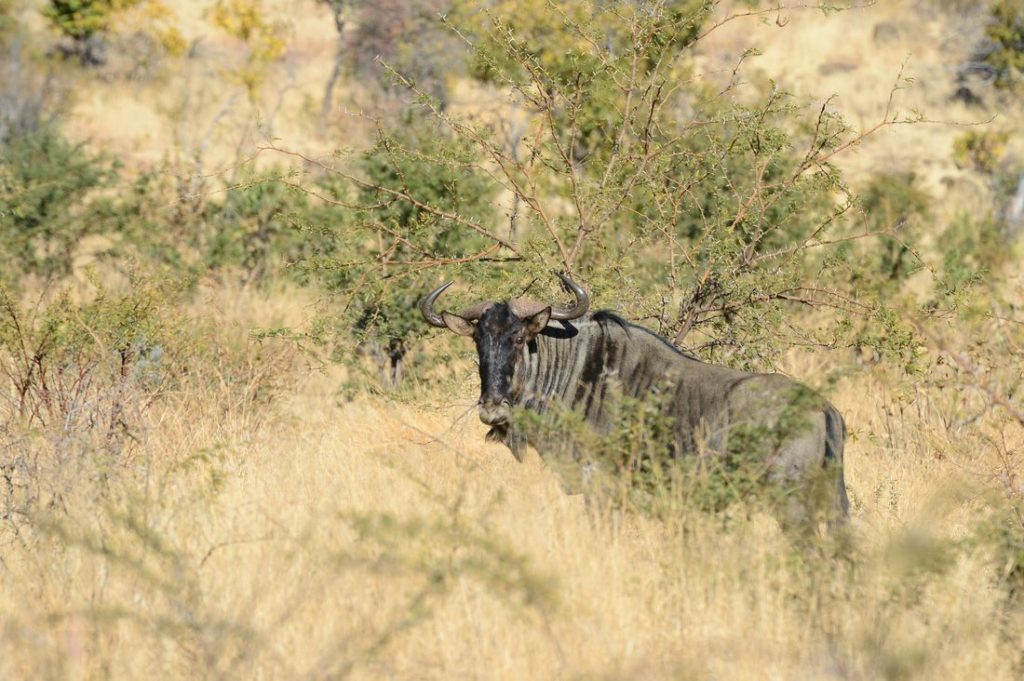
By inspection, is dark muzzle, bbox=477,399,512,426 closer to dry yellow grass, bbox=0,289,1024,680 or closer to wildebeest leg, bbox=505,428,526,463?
wildebeest leg, bbox=505,428,526,463

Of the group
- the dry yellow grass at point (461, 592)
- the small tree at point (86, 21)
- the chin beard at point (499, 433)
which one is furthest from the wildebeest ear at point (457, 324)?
the small tree at point (86, 21)

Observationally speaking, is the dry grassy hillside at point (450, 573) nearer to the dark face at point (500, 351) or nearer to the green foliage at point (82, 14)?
the dark face at point (500, 351)

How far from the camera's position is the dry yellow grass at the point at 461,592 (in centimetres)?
502

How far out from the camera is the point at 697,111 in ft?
30.7

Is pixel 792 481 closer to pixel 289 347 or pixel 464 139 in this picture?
pixel 464 139

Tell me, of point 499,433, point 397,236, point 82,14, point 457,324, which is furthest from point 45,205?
point 82,14

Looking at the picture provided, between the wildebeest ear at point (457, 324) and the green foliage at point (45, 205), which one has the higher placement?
the green foliage at point (45, 205)

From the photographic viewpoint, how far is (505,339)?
7.64 metres

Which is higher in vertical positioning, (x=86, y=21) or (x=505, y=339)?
(x=86, y=21)

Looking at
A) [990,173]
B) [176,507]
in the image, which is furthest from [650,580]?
[990,173]

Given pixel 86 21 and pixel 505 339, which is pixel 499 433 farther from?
pixel 86 21

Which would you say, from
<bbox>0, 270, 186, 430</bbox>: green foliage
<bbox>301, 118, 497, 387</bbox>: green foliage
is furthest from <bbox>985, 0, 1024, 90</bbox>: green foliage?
<bbox>0, 270, 186, 430</bbox>: green foliage

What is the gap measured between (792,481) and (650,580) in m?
1.14

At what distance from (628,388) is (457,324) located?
1.08 metres
